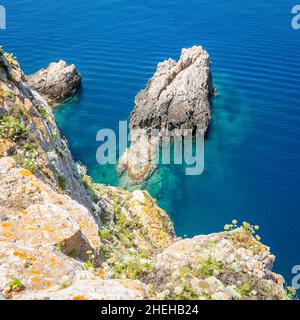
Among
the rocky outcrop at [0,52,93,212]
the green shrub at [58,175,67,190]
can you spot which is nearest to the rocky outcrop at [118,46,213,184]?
the rocky outcrop at [0,52,93,212]

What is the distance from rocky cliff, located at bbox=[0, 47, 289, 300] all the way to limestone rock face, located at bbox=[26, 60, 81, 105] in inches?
2083

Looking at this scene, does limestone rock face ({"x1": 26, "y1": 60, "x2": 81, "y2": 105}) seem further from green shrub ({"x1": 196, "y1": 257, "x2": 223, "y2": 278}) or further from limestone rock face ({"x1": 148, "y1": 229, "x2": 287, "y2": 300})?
green shrub ({"x1": 196, "y1": 257, "x2": 223, "y2": 278})

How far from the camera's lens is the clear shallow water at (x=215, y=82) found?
50125 millimetres

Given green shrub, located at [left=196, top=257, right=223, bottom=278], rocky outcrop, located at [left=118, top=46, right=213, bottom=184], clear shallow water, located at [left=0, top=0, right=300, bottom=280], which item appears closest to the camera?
green shrub, located at [left=196, top=257, right=223, bottom=278]

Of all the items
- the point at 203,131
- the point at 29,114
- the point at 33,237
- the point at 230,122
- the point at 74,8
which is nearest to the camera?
the point at 33,237

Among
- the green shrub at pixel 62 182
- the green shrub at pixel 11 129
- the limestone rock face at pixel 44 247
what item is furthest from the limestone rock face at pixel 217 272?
the green shrub at pixel 11 129

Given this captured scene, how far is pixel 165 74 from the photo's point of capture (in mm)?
67312

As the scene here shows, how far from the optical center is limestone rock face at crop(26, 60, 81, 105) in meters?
70.9

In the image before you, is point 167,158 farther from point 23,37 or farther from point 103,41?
point 23,37

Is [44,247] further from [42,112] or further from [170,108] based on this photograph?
[170,108]

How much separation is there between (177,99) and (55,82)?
22.8m

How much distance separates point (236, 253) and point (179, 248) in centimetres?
227

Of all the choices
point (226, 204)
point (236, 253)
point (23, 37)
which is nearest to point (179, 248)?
point (236, 253)

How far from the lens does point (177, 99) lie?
62719mm
